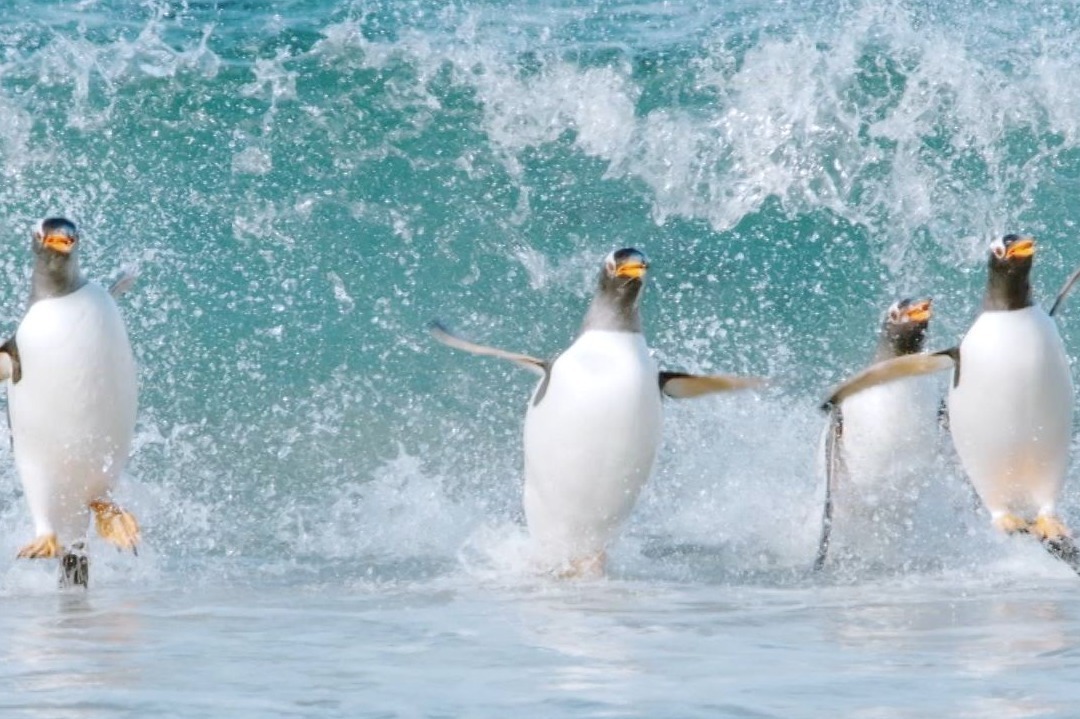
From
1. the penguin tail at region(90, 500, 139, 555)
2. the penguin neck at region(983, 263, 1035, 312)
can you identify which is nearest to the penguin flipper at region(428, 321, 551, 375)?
the penguin tail at region(90, 500, 139, 555)

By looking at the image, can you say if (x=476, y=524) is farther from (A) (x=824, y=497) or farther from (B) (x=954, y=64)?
(B) (x=954, y=64)

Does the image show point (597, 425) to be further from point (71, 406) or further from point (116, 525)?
point (71, 406)

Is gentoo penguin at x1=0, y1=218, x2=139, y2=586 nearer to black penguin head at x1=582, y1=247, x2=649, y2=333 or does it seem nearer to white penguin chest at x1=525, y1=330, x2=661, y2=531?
white penguin chest at x1=525, y1=330, x2=661, y2=531

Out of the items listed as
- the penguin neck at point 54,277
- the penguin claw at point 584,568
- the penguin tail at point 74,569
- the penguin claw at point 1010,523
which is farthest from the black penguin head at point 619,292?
the penguin tail at point 74,569

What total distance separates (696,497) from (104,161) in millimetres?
5516

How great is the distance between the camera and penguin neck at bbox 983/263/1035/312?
23.6 ft

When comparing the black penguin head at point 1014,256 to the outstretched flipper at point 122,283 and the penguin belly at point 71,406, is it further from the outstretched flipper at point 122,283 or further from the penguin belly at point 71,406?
the outstretched flipper at point 122,283

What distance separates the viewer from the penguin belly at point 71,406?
22.6 feet

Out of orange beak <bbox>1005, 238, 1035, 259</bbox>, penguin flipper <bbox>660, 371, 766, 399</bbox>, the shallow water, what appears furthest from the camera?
penguin flipper <bbox>660, 371, 766, 399</bbox>

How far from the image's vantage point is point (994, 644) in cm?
511

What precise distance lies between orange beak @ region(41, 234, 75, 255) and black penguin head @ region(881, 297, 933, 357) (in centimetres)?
312

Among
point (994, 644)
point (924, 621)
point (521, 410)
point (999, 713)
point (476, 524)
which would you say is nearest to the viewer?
point (999, 713)


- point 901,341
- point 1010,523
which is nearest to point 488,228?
point 901,341

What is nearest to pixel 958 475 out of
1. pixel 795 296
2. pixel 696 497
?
pixel 696 497
